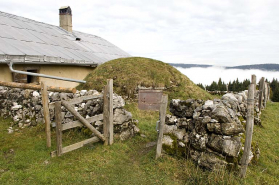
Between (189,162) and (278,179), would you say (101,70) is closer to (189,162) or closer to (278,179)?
(189,162)

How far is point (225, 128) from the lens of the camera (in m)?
5.04

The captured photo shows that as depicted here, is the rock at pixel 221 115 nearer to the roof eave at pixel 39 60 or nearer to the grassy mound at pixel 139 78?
the grassy mound at pixel 139 78

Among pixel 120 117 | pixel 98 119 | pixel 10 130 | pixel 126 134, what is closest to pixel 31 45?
pixel 10 130

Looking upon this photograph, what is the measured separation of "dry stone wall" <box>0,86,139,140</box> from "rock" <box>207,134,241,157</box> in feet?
10.4

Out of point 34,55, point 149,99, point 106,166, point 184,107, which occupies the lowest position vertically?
point 106,166

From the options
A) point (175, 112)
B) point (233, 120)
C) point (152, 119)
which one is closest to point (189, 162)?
point (233, 120)

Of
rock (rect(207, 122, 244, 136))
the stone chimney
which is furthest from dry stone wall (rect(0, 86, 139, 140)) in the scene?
the stone chimney

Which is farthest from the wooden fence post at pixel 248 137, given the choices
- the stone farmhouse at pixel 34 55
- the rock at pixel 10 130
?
the rock at pixel 10 130

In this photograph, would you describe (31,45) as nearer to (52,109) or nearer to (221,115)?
(52,109)

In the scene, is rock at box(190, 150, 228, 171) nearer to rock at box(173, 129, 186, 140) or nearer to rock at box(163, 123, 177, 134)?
rock at box(173, 129, 186, 140)

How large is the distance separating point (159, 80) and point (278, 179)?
330 inches

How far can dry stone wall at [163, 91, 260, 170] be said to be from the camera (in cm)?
491

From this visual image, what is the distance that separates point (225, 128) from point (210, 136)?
0.45 m

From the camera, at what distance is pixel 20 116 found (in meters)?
8.57
